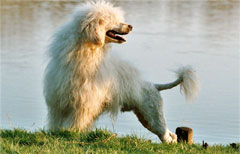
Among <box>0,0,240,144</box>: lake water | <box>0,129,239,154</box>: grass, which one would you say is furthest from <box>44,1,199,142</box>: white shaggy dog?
<box>0,129,239,154</box>: grass

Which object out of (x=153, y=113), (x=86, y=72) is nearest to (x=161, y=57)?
(x=153, y=113)

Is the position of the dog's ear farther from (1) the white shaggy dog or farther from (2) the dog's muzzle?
(2) the dog's muzzle

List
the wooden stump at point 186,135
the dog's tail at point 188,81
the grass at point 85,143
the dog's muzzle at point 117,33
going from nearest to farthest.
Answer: the grass at point 85,143 → the dog's muzzle at point 117,33 → the wooden stump at point 186,135 → the dog's tail at point 188,81

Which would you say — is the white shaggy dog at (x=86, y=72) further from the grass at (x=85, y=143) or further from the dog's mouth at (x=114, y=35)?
the grass at (x=85, y=143)

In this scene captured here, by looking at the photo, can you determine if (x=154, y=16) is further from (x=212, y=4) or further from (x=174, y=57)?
(x=174, y=57)

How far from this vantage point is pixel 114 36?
7.00 meters

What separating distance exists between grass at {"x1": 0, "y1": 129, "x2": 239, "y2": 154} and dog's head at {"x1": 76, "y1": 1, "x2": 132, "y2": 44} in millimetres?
1148

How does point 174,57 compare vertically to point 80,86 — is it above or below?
below

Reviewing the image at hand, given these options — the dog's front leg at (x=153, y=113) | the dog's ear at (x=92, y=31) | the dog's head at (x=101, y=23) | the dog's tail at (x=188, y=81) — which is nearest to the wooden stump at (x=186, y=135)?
the dog's front leg at (x=153, y=113)

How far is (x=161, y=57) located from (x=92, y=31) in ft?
23.8

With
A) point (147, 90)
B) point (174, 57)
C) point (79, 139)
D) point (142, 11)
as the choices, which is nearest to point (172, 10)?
point (142, 11)

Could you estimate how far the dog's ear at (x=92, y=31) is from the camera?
6.71m

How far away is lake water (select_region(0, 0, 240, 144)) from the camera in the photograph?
9508mm

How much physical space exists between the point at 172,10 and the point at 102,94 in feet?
54.0
